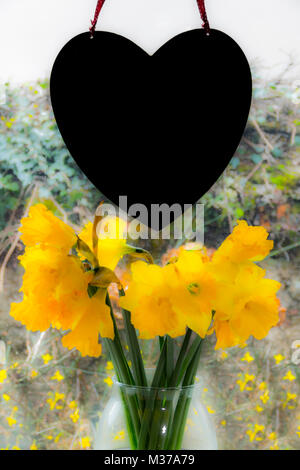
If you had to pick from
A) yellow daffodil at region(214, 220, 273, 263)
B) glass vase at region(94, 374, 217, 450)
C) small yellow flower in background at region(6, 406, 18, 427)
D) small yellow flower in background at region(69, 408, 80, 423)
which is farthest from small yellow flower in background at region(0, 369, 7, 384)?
yellow daffodil at region(214, 220, 273, 263)

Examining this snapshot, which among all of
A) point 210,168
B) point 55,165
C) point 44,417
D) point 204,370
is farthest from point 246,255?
point 44,417

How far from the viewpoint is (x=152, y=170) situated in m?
0.99

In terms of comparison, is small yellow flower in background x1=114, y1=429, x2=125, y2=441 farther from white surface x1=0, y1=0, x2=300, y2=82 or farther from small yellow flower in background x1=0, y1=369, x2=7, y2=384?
white surface x1=0, y1=0, x2=300, y2=82

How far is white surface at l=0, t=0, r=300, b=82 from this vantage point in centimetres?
105

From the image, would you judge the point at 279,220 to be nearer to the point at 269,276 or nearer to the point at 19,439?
the point at 269,276

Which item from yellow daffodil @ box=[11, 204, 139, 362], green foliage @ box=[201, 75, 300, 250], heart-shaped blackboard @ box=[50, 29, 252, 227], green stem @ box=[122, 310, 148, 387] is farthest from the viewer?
green foliage @ box=[201, 75, 300, 250]

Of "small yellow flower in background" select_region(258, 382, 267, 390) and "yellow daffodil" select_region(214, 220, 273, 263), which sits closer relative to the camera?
"yellow daffodil" select_region(214, 220, 273, 263)

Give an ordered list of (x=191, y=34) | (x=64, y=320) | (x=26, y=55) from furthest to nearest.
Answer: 1. (x=26, y=55)
2. (x=191, y=34)
3. (x=64, y=320)

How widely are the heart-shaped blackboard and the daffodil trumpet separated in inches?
8.6

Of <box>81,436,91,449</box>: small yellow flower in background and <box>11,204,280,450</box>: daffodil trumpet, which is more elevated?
<box>11,204,280,450</box>: daffodil trumpet

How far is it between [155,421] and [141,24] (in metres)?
0.77

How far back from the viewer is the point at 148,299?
2.49 ft

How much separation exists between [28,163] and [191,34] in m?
0.44

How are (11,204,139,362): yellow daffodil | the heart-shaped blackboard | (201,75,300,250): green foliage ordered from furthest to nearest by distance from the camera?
(201,75,300,250): green foliage
the heart-shaped blackboard
(11,204,139,362): yellow daffodil
